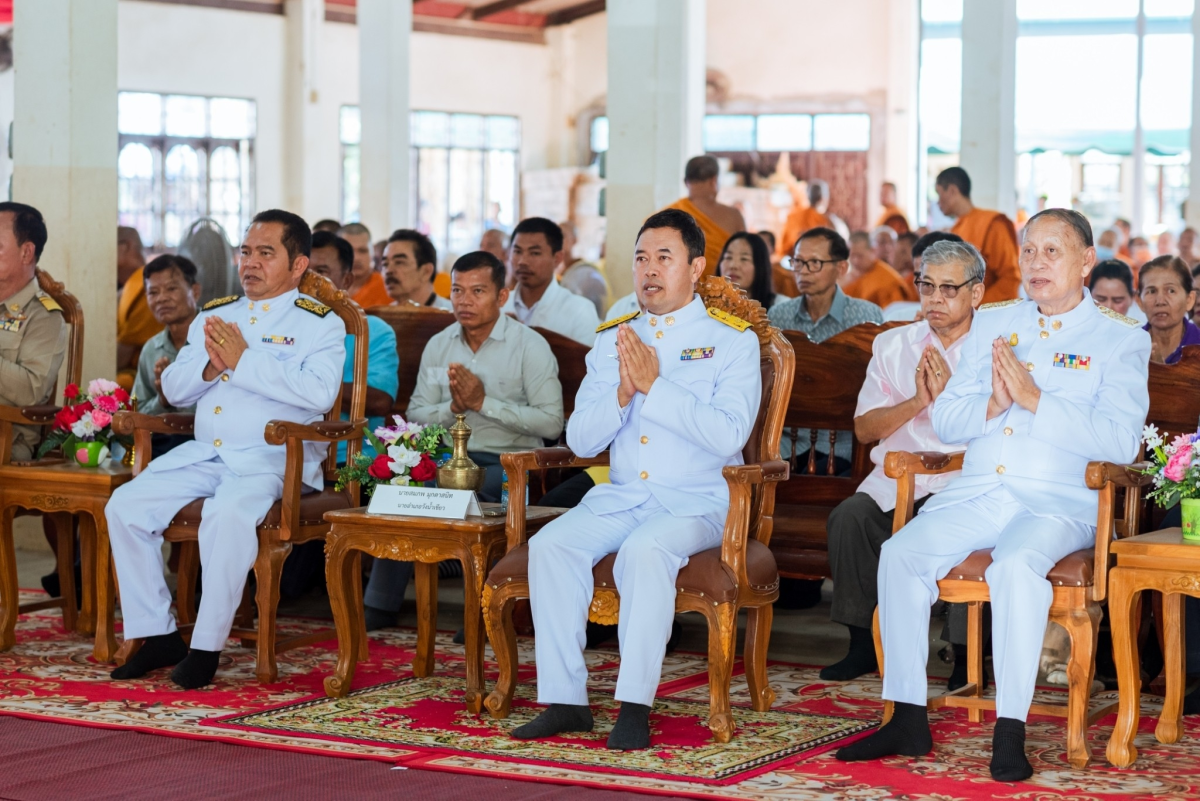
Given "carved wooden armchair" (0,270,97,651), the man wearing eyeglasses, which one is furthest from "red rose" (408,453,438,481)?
the man wearing eyeglasses

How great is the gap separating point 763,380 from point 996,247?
13.9 ft

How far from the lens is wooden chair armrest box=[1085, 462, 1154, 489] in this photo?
380cm

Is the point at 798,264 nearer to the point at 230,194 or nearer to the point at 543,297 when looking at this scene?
the point at 543,297

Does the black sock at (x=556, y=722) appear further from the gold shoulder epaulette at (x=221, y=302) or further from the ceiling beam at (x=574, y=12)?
the ceiling beam at (x=574, y=12)

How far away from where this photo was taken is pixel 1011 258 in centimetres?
832

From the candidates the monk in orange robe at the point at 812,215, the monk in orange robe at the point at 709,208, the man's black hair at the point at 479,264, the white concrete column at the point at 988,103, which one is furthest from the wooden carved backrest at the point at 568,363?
the monk in orange robe at the point at 812,215

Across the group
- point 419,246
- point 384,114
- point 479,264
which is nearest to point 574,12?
point 384,114

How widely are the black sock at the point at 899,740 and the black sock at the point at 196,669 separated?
1854mm

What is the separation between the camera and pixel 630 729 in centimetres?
388

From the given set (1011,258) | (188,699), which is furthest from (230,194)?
(188,699)

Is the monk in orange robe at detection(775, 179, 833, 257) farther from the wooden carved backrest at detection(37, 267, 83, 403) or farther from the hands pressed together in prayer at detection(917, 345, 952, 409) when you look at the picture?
the hands pressed together in prayer at detection(917, 345, 952, 409)

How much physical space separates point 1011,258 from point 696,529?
4734 millimetres

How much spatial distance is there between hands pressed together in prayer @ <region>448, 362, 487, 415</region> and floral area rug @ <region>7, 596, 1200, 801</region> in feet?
2.61

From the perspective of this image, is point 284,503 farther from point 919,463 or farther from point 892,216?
point 892,216
